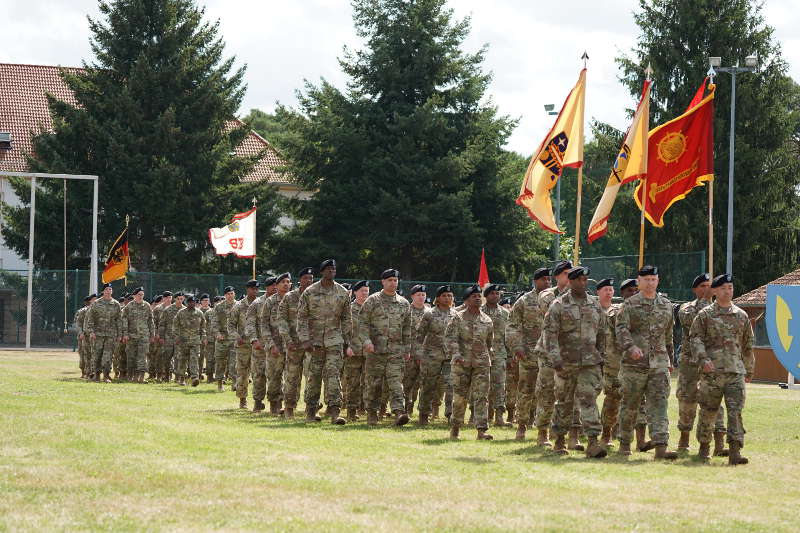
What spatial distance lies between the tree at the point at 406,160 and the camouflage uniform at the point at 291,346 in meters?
30.6

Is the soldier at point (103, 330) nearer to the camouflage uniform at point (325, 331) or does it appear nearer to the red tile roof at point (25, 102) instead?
the camouflage uniform at point (325, 331)

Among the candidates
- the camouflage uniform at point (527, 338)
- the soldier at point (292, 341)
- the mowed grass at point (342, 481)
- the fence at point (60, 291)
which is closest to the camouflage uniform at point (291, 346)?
the soldier at point (292, 341)

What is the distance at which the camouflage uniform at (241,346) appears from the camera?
19891 millimetres

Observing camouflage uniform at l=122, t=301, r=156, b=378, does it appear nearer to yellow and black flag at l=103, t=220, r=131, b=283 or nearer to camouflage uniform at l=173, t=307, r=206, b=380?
camouflage uniform at l=173, t=307, r=206, b=380

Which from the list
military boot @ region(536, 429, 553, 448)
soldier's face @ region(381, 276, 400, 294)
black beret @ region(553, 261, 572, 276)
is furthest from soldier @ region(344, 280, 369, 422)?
military boot @ region(536, 429, 553, 448)

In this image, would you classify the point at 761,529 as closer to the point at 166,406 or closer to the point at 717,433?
the point at 717,433

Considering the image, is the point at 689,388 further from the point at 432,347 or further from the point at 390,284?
the point at 390,284

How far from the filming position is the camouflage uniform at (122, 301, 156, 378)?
26.7 metres

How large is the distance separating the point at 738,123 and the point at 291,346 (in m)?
36.1

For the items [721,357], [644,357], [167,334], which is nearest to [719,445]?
[721,357]

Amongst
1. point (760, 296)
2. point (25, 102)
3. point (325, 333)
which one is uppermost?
point (25, 102)

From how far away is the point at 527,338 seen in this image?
15.9 m

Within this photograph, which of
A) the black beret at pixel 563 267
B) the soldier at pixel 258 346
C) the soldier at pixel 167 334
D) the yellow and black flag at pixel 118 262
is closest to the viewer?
the black beret at pixel 563 267

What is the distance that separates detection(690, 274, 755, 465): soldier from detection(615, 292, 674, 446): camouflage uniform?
390 mm
